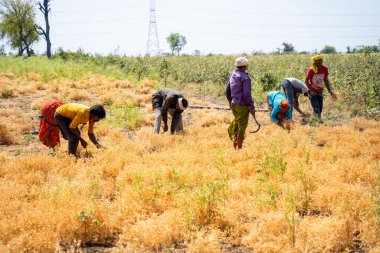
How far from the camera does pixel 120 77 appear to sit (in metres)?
19.1

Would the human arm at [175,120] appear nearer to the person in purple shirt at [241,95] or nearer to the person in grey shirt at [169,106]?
the person in grey shirt at [169,106]

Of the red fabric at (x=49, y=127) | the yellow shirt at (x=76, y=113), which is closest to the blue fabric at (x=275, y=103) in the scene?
the yellow shirt at (x=76, y=113)

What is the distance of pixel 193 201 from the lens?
3754mm

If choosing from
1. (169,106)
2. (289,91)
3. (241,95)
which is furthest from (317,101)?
(169,106)

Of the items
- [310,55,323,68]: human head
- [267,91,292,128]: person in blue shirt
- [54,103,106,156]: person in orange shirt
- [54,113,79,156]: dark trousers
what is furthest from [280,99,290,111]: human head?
[54,113,79,156]: dark trousers

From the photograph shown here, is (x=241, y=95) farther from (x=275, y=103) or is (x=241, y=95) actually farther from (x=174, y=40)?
(x=174, y=40)

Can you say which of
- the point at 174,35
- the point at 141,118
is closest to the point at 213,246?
the point at 141,118

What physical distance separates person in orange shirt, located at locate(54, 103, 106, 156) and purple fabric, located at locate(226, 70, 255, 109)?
8.19ft

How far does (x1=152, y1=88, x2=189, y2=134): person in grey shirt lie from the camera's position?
7.20m

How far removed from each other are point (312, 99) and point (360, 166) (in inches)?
159

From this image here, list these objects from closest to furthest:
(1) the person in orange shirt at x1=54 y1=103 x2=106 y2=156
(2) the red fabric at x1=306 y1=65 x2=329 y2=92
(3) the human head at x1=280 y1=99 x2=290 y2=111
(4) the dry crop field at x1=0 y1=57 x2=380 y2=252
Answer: (4) the dry crop field at x1=0 y1=57 x2=380 y2=252 < (1) the person in orange shirt at x1=54 y1=103 x2=106 y2=156 < (3) the human head at x1=280 y1=99 x2=290 y2=111 < (2) the red fabric at x1=306 y1=65 x2=329 y2=92

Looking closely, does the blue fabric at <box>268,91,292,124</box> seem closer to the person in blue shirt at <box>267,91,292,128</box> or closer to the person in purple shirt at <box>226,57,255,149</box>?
the person in blue shirt at <box>267,91,292,128</box>

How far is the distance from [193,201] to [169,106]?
13.0 feet

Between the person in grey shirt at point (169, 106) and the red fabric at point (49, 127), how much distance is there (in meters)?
2.21
